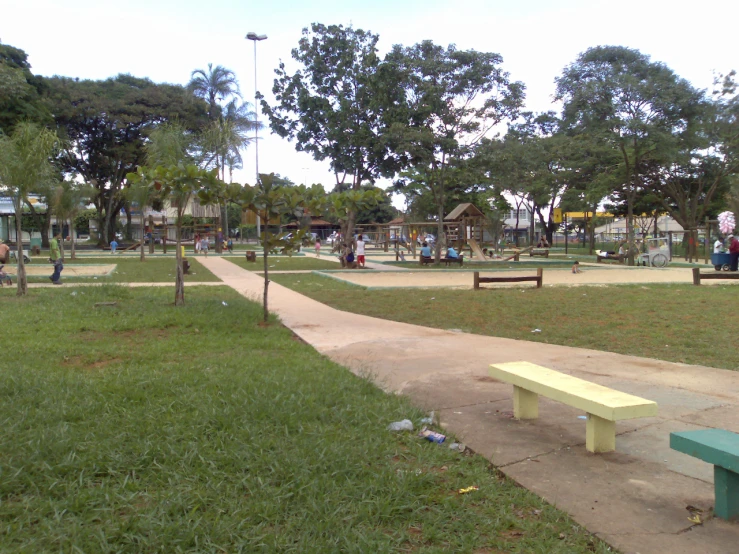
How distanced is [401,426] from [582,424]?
58.1 inches

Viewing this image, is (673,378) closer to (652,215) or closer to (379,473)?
(379,473)

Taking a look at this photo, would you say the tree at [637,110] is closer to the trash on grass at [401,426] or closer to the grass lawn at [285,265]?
the grass lawn at [285,265]

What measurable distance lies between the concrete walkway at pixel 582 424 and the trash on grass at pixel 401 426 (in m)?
0.36

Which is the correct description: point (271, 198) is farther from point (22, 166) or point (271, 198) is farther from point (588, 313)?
point (22, 166)

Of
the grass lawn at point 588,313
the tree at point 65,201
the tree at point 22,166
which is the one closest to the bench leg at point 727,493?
the grass lawn at point 588,313

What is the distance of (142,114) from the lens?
44844 millimetres

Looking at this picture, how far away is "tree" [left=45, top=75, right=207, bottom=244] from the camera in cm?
4322

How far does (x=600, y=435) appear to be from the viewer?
421cm

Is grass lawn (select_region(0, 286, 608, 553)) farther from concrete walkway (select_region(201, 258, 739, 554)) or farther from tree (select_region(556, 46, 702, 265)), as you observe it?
tree (select_region(556, 46, 702, 265))

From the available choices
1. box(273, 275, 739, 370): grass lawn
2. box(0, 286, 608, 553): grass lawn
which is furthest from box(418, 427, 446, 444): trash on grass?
box(273, 275, 739, 370): grass lawn

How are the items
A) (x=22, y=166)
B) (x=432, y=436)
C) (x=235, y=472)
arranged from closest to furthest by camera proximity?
(x=235, y=472)
(x=432, y=436)
(x=22, y=166)

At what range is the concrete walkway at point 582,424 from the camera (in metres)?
3.27

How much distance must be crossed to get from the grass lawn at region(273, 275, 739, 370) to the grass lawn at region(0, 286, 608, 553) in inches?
173

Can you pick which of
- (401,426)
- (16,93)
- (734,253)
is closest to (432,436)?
(401,426)
